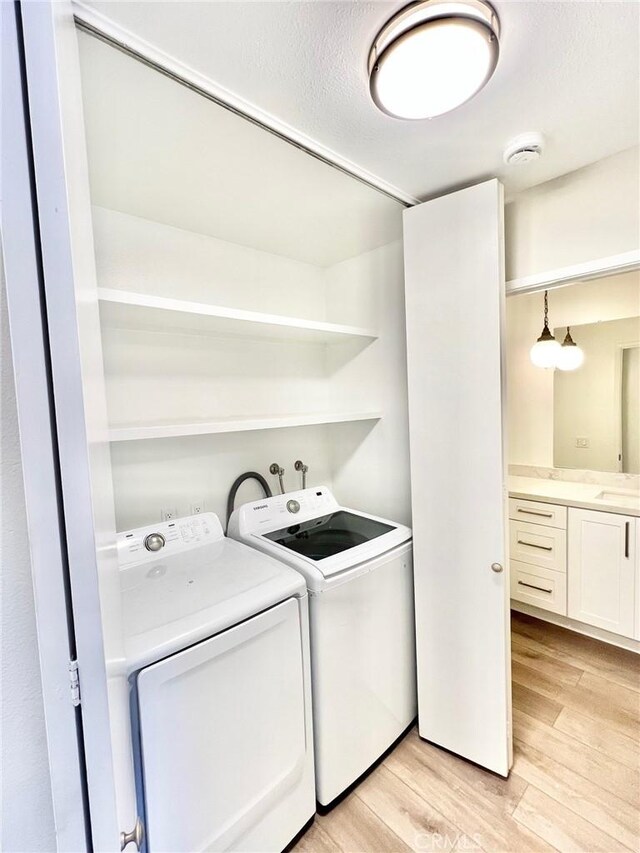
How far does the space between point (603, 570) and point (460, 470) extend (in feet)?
5.23

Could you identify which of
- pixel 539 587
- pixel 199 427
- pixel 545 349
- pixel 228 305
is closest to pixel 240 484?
pixel 199 427

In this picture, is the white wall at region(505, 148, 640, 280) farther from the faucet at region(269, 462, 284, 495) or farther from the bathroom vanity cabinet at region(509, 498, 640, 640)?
the bathroom vanity cabinet at region(509, 498, 640, 640)

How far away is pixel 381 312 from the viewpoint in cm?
216

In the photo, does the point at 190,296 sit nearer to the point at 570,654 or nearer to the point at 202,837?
the point at 202,837

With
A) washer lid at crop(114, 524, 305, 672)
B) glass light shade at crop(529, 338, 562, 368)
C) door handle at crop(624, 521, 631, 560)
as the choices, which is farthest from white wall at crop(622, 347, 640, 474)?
washer lid at crop(114, 524, 305, 672)

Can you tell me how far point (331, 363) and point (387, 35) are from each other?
168 centimetres

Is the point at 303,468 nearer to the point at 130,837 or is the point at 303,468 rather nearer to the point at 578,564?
the point at 130,837

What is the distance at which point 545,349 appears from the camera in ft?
9.31

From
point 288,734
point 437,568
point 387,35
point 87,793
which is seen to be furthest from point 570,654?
point 387,35

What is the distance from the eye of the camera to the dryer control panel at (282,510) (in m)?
1.86

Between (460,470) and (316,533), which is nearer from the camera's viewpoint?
(460,470)

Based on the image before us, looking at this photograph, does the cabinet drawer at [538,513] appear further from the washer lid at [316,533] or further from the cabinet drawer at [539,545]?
the washer lid at [316,533]

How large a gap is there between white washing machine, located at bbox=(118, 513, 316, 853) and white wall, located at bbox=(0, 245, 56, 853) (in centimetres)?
36

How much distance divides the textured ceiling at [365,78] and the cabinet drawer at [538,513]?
2.04 meters
